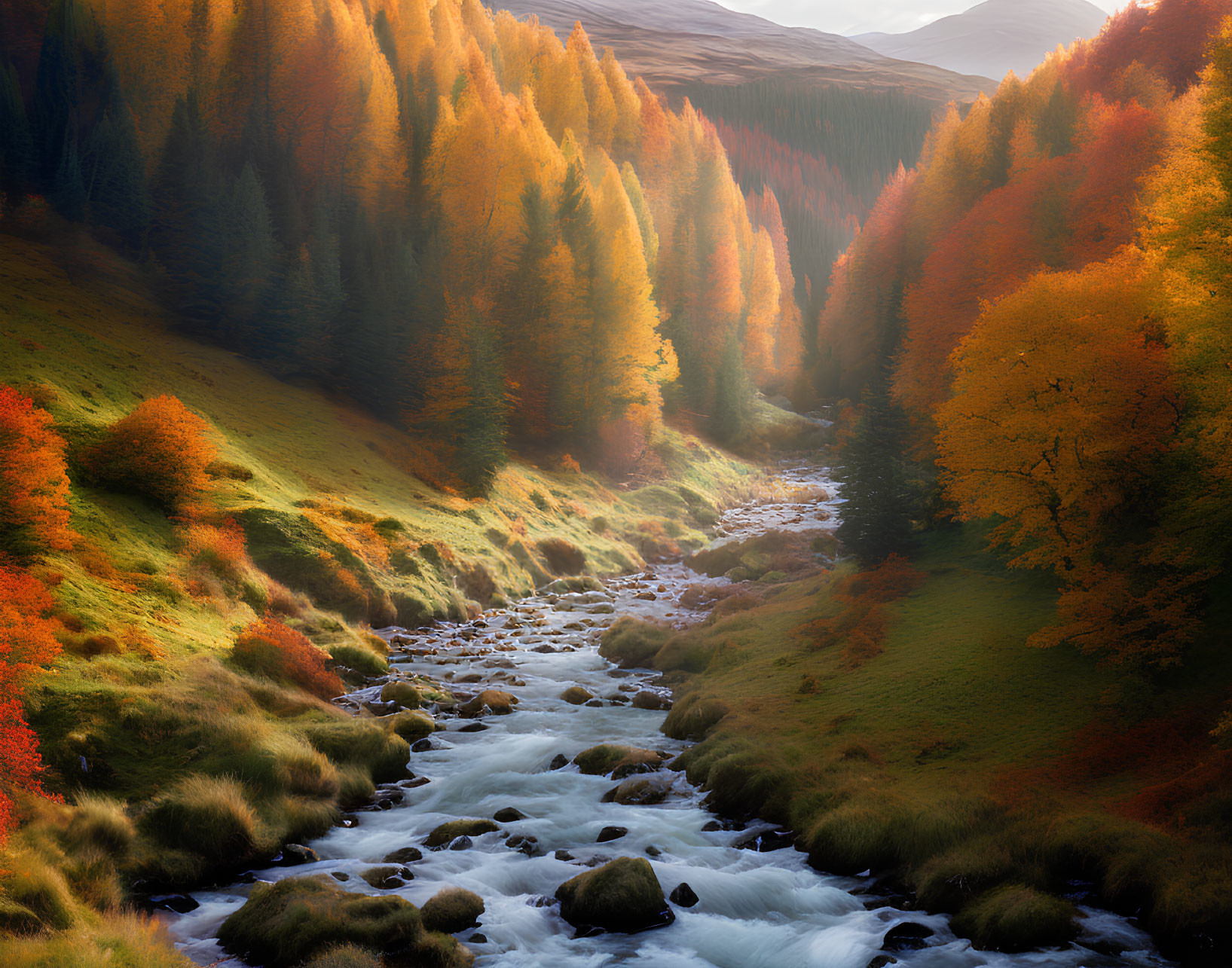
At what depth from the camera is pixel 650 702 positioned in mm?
22141

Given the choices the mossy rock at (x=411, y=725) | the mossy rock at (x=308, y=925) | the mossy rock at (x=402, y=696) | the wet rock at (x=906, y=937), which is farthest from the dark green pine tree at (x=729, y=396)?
the mossy rock at (x=308, y=925)

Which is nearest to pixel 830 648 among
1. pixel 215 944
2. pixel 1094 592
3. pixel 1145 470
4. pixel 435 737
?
pixel 1094 592

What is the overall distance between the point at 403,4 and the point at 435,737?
6316 centimetres

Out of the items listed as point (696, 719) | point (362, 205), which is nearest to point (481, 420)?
point (362, 205)

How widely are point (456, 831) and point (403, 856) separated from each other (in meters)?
1.18

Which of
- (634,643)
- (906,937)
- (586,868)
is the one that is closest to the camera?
(906,937)

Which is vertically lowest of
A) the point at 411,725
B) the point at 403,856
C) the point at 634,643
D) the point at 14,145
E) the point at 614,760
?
the point at 634,643

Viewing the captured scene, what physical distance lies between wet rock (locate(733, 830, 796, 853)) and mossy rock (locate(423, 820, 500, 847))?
491cm

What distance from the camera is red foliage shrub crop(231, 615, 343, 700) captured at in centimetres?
1916

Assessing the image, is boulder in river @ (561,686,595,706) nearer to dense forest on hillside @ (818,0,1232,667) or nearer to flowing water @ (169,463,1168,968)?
flowing water @ (169,463,1168,968)

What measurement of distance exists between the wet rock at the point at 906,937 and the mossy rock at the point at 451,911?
626cm

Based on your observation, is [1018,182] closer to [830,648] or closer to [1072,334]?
[1072,334]

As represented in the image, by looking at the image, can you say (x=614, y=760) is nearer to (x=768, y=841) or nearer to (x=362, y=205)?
(x=768, y=841)

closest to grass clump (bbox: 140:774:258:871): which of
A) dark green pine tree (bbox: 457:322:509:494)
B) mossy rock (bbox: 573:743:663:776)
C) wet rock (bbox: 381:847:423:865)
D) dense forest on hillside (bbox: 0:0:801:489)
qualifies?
wet rock (bbox: 381:847:423:865)
